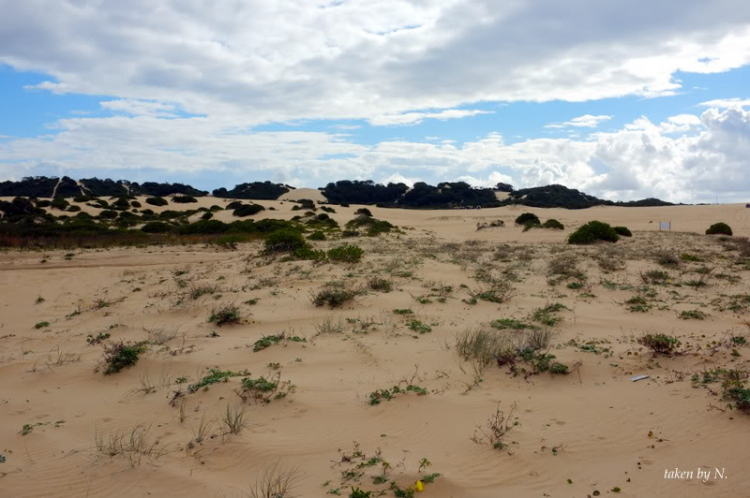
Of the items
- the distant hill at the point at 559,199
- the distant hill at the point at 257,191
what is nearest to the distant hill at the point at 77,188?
the distant hill at the point at 257,191

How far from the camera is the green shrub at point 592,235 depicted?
18.8m

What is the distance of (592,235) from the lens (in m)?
19.0

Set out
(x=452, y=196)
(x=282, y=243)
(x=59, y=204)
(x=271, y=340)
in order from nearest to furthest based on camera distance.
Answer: (x=271, y=340)
(x=282, y=243)
(x=59, y=204)
(x=452, y=196)

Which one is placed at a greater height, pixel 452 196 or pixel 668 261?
pixel 452 196

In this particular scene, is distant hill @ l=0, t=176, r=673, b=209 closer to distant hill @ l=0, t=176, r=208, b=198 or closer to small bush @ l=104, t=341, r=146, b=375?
distant hill @ l=0, t=176, r=208, b=198

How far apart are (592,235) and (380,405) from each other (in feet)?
54.0

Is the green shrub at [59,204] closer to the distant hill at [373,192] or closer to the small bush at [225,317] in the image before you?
the distant hill at [373,192]

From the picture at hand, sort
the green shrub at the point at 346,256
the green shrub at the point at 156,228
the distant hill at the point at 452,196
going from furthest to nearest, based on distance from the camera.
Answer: the distant hill at the point at 452,196
the green shrub at the point at 156,228
the green shrub at the point at 346,256

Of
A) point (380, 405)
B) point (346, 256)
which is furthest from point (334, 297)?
point (346, 256)

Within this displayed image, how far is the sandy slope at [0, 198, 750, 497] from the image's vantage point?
3619 mm

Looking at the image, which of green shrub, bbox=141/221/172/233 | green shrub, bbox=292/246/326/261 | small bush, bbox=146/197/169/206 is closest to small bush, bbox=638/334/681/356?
green shrub, bbox=292/246/326/261

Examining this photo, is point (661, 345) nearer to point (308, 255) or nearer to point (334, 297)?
point (334, 297)

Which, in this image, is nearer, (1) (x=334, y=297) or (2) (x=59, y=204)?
(1) (x=334, y=297)

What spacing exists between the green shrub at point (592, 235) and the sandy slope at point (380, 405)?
866 centimetres
